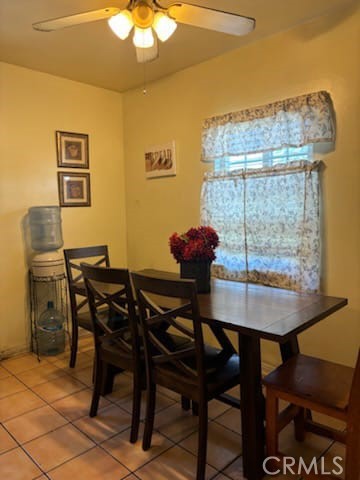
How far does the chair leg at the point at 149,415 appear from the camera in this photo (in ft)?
6.18

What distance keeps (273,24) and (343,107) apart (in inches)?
30.1

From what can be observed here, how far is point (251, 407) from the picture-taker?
1.68m

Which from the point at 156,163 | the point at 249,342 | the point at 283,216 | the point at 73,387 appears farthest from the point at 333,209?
the point at 73,387

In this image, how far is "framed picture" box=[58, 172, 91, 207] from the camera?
3.41 m

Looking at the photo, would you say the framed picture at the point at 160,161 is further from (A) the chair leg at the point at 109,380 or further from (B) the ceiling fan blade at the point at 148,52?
(A) the chair leg at the point at 109,380

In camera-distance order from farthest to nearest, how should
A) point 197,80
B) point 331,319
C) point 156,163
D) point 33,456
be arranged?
point 156,163 < point 197,80 < point 331,319 < point 33,456

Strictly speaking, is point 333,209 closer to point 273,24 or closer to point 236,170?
point 236,170

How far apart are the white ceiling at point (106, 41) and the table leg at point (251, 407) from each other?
79.8 inches

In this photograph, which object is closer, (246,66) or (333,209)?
(333,209)

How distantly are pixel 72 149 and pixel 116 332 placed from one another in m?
2.11

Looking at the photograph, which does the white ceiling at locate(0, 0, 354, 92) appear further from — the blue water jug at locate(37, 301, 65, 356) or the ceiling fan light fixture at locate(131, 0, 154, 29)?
the blue water jug at locate(37, 301, 65, 356)

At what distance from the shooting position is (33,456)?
1891 mm

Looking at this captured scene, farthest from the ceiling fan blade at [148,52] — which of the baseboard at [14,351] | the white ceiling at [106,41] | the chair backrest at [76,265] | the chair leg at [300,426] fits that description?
the baseboard at [14,351]

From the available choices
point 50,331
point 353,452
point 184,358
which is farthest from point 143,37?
point 50,331
